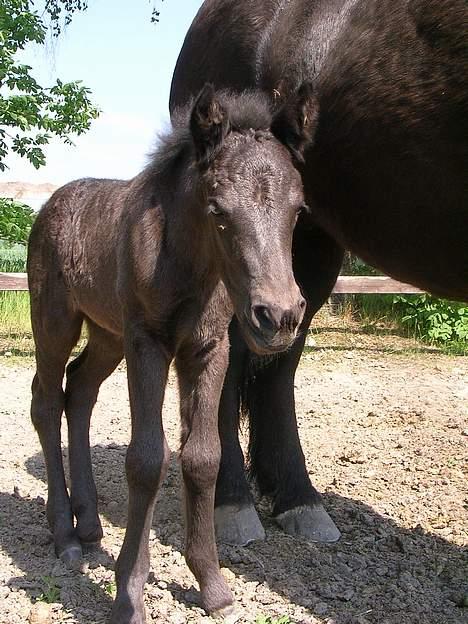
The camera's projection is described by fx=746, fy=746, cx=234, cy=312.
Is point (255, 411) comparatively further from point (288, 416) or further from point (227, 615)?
point (227, 615)

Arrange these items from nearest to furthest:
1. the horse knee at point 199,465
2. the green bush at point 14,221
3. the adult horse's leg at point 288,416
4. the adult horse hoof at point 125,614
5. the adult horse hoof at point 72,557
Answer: the adult horse hoof at point 125,614, the horse knee at point 199,465, the adult horse hoof at point 72,557, the adult horse's leg at point 288,416, the green bush at point 14,221

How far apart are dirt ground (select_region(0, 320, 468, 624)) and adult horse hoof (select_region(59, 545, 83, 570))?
1.7 inches

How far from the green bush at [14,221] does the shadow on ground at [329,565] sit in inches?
193

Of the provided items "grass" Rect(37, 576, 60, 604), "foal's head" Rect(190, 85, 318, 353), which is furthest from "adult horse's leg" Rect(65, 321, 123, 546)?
"foal's head" Rect(190, 85, 318, 353)

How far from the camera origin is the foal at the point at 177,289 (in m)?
2.47

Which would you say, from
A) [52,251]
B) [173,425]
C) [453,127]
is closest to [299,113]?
[453,127]

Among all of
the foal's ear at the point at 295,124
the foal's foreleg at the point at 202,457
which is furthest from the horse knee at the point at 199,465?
the foal's ear at the point at 295,124

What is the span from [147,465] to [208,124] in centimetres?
129

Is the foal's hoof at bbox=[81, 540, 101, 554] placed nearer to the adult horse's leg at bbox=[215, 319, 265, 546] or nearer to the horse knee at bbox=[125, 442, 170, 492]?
the adult horse's leg at bbox=[215, 319, 265, 546]

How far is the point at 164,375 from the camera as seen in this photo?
9.54 feet

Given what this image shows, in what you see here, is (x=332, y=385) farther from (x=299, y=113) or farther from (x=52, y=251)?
(x=299, y=113)

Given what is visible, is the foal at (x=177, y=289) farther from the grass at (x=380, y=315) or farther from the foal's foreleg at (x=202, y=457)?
the grass at (x=380, y=315)

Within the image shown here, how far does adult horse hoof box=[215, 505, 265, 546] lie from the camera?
381 centimetres

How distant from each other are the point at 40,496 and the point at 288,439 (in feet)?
4.78
